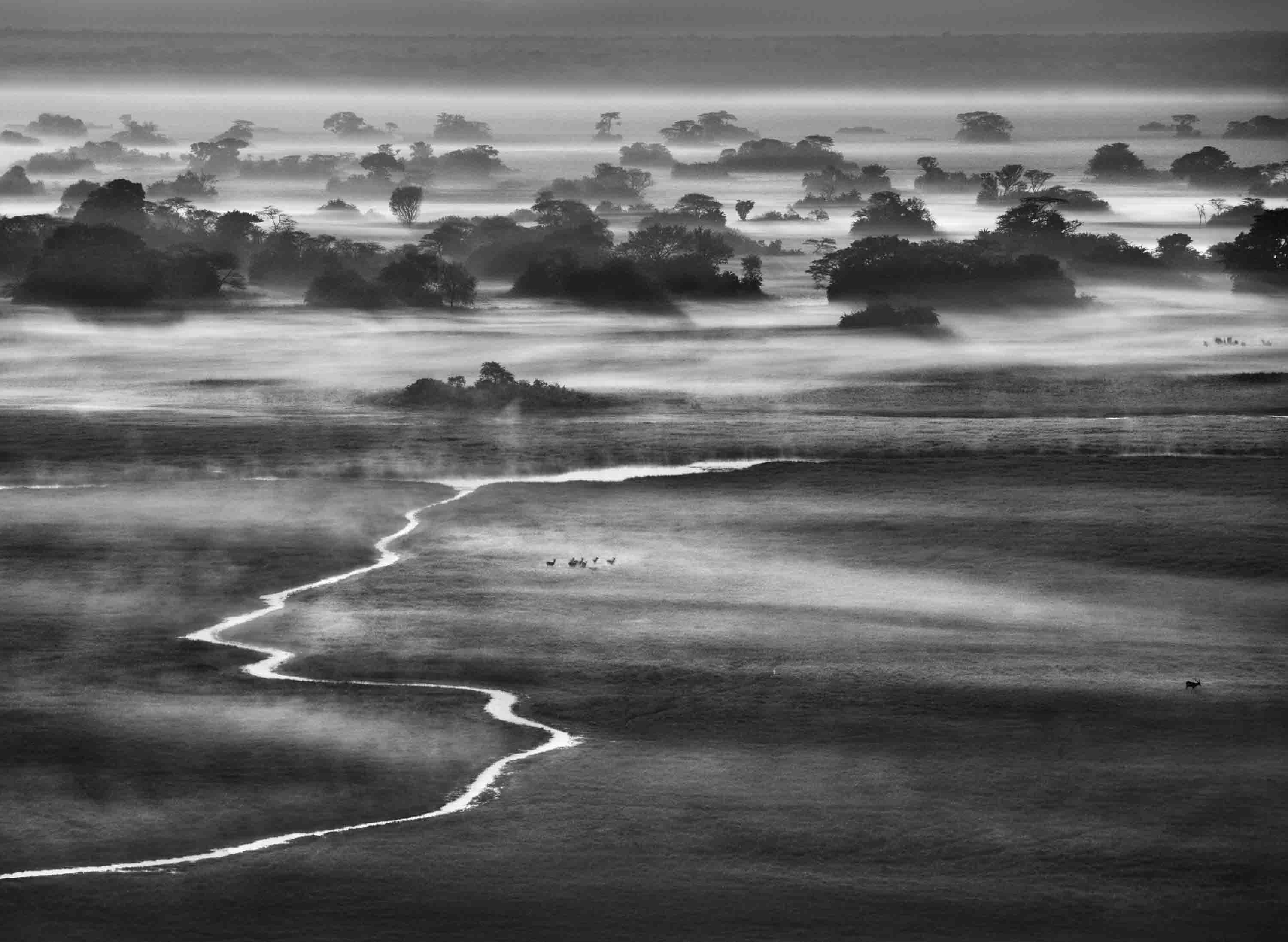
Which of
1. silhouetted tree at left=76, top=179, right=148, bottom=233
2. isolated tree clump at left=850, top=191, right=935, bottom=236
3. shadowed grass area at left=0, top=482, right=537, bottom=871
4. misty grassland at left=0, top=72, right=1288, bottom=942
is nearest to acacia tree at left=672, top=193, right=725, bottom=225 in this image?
isolated tree clump at left=850, top=191, right=935, bottom=236

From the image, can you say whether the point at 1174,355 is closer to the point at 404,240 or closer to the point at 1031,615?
the point at 1031,615

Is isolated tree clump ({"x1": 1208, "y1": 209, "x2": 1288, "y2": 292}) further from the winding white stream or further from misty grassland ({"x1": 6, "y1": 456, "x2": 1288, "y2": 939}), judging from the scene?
the winding white stream

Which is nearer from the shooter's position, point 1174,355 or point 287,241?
point 1174,355

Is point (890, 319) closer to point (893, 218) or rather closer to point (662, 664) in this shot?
point (893, 218)

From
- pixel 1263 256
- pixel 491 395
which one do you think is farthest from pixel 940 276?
pixel 491 395

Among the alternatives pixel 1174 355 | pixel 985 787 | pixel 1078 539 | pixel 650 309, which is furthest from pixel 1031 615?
pixel 650 309

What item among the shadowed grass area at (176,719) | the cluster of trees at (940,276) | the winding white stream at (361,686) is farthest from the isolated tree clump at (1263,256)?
the shadowed grass area at (176,719)
